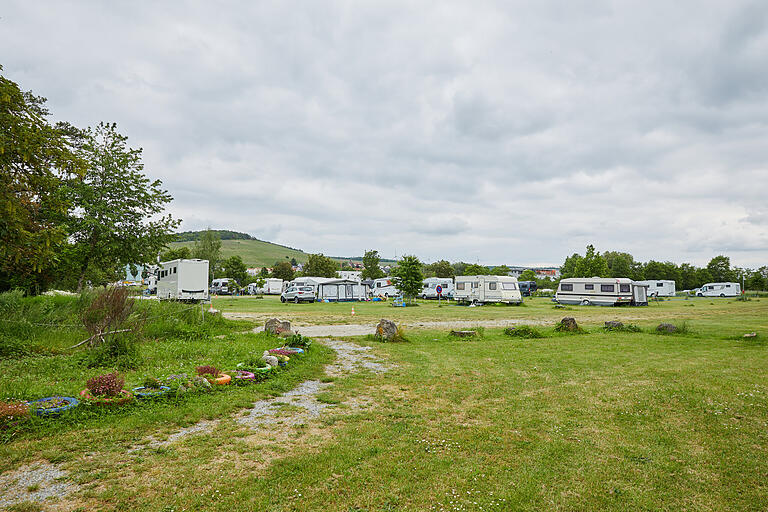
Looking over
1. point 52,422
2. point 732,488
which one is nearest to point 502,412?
point 732,488

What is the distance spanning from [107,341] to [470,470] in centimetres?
738

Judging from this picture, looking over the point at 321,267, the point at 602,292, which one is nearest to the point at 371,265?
the point at 321,267

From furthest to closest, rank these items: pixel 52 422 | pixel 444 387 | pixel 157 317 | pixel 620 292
Result: pixel 620 292, pixel 157 317, pixel 444 387, pixel 52 422

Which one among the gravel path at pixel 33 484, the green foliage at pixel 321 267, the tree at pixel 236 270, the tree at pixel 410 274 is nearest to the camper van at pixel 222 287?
the tree at pixel 236 270

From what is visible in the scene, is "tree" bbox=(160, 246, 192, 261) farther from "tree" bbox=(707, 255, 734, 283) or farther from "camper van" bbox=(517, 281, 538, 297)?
"tree" bbox=(707, 255, 734, 283)

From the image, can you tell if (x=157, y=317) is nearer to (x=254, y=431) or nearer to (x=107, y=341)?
(x=107, y=341)

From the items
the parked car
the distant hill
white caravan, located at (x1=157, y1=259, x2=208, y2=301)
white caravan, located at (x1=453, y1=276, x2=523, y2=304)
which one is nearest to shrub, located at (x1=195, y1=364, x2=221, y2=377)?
white caravan, located at (x1=157, y1=259, x2=208, y2=301)

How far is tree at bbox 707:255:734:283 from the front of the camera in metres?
69.8

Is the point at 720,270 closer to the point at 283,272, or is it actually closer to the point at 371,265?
the point at 371,265

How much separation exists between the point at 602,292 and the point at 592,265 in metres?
11.8

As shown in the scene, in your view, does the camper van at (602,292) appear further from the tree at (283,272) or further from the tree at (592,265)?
the tree at (283,272)

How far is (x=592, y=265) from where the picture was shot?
144 ft

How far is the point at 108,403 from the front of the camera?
17.0 ft

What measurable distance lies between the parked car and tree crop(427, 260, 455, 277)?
153 ft
